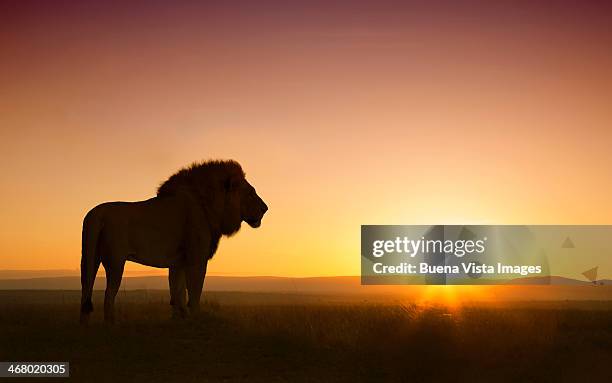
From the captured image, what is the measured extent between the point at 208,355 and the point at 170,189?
19.9ft

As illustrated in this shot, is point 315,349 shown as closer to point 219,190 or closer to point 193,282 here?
point 193,282

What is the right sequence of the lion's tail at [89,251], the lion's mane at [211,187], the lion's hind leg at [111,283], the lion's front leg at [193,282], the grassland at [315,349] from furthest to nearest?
1. the lion's mane at [211,187]
2. the lion's front leg at [193,282]
3. the lion's tail at [89,251]
4. the lion's hind leg at [111,283]
5. the grassland at [315,349]

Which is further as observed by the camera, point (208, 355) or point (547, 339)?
point (547, 339)

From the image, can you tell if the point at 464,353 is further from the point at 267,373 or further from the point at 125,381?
the point at 125,381

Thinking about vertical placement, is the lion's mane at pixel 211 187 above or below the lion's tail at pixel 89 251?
above

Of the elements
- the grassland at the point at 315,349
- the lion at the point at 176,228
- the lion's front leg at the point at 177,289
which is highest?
the lion at the point at 176,228

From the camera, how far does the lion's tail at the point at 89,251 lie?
1753 cm

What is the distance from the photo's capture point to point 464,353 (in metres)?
13.7

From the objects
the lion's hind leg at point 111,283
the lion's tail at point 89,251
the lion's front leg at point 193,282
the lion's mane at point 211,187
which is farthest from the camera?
the lion's mane at point 211,187

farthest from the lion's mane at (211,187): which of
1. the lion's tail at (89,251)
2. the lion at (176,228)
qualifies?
the lion's tail at (89,251)

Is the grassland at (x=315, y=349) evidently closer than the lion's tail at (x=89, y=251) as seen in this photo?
Yes

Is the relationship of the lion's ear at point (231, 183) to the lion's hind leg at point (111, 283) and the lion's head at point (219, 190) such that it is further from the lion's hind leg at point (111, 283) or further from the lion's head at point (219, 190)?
the lion's hind leg at point (111, 283)

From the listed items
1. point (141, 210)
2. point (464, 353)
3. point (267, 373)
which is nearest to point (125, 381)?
point (267, 373)

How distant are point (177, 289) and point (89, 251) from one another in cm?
209
